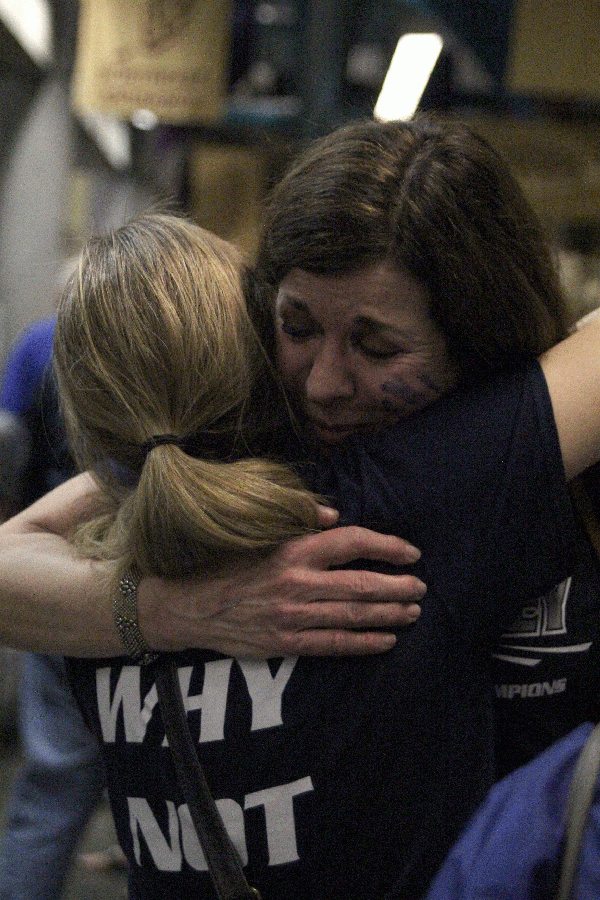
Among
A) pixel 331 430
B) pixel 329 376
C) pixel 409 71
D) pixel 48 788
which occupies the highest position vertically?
pixel 409 71

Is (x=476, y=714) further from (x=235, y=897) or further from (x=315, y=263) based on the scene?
(x=315, y=263)

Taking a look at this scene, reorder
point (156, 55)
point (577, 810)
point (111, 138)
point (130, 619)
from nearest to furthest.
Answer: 1. point (577, 810)
2. point (130, 619)
3. point (156, 55)
4. point (111, 138)

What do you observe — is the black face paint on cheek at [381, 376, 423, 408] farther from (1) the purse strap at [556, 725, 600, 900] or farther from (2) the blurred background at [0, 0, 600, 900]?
(2) the blurred background at [0, 0, 600, 900]

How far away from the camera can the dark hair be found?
1.32m

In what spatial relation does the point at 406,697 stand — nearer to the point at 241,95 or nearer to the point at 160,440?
the point at 160,440

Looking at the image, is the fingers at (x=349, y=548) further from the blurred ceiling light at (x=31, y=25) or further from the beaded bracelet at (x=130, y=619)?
the blurred ceiling light at (x=31, y=25)

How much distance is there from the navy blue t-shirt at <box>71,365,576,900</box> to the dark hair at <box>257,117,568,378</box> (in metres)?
0.16

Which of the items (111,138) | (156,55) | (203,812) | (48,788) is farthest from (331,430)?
(111,138)

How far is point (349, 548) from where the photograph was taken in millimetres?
1223

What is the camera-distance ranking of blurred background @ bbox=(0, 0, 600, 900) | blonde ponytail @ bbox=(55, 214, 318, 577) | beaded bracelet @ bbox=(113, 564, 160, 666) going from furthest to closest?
1. blurred background @ bbox=(0, 0, 600, 900)
2. beaded bracelet @ bbox=(113, 564, 160, 666)
3. blonde ponytail @ bbox=(55, 214, 318, 577)

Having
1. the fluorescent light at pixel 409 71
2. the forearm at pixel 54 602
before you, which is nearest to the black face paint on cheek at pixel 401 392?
the forearm at pixel 54 602

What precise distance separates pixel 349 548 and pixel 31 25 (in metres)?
5.93

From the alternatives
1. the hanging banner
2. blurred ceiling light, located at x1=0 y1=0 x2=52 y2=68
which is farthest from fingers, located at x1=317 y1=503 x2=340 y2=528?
blurred ceiling light, located at x1=0 y1=0 x2=52 y2=68

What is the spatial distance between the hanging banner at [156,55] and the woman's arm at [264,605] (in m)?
3.68
